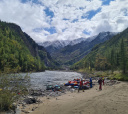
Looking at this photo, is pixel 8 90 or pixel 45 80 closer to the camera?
pixel 8 90

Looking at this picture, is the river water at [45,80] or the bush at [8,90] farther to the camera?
the river water at [45,80]

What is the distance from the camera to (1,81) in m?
10.1

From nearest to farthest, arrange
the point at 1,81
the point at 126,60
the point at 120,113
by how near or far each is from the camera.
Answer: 1. the point at 120,113
2. the point at 1,81
3. the point at 126,60

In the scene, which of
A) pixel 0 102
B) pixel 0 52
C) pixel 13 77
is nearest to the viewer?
pixel 0 102

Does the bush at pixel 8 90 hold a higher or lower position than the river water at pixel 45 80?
higher

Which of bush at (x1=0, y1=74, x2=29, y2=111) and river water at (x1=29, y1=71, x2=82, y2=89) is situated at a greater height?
bush at (x1=0, y1=74, x2=29, y2=111)

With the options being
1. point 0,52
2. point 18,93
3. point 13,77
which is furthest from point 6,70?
point 0,52

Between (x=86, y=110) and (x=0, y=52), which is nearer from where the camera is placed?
(x=86, y=110)

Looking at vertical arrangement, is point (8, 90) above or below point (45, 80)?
above

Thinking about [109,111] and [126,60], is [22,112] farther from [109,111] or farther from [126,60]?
[126,60]

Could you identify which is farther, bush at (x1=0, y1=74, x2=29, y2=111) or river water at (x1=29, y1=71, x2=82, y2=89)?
river water at (x1=29, y1=71, x2=82, y2=89)

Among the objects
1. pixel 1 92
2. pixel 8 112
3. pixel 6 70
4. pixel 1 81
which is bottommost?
pixel 8 112

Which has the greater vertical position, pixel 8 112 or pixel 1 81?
pixel 1 81

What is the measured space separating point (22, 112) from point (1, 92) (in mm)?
3195
